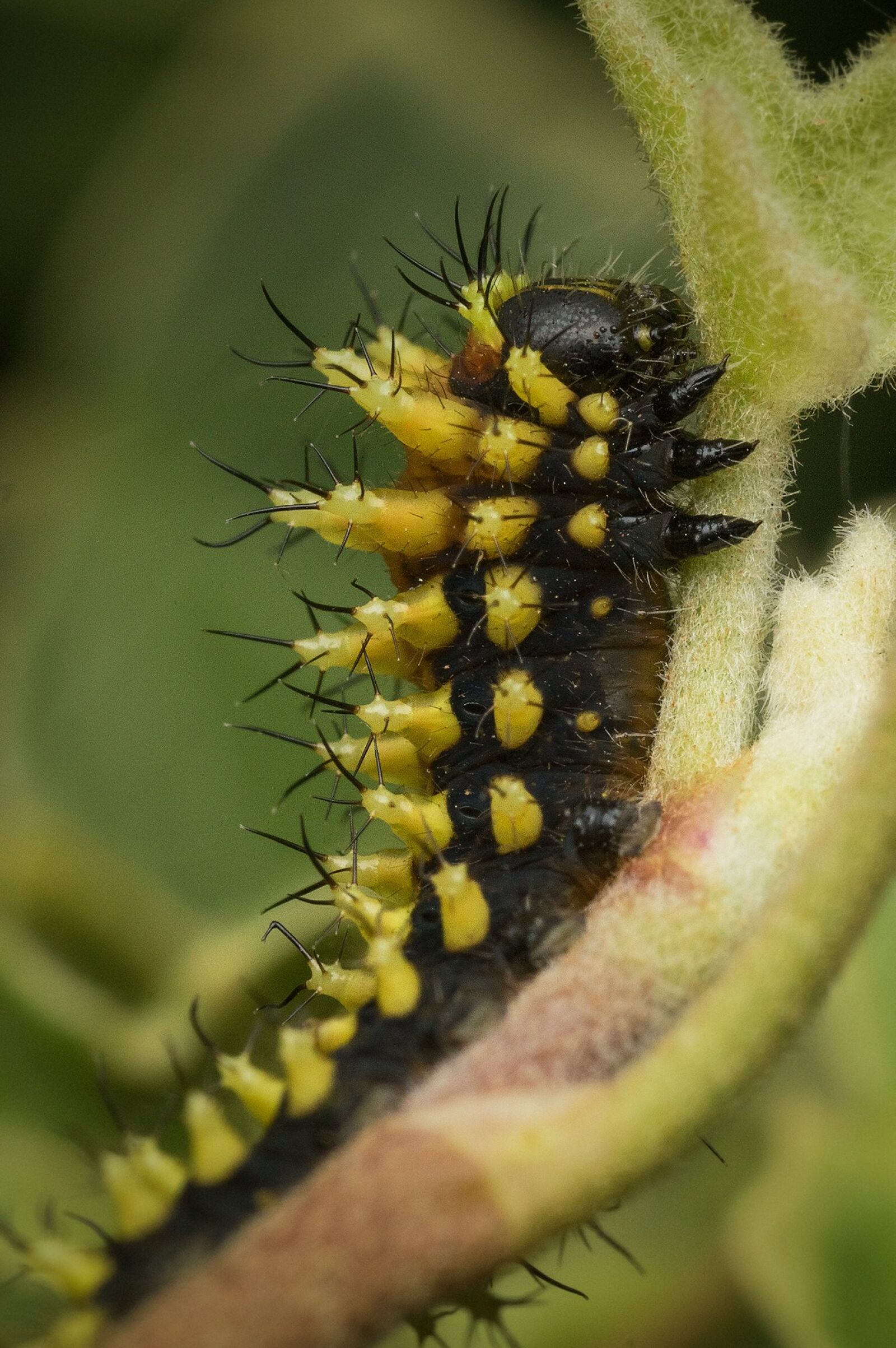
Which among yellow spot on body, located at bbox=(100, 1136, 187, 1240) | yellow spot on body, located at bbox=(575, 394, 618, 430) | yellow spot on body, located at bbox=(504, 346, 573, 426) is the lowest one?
yellow spot on body, located at bbox=(100, 1136, 187, 1240)

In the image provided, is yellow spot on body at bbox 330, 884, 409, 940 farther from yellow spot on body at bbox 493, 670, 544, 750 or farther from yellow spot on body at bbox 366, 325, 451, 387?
yellow spot on body at bbox 366, 325, 451, 387

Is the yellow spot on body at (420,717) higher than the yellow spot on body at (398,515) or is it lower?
lower

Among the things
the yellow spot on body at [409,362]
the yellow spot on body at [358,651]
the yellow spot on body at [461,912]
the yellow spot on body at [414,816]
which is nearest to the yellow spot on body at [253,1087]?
the yellow spot on body at [461,912]

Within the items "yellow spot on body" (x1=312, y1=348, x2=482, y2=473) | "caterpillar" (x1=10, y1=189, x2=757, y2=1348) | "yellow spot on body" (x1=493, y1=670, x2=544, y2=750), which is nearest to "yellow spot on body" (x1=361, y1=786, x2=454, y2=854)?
"caterpillar" (x1=10, y1=189, x2=757, y2=1348)

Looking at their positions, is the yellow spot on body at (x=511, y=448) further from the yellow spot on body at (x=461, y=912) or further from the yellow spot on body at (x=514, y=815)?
the yellow spot on body at (x=461, y=912)

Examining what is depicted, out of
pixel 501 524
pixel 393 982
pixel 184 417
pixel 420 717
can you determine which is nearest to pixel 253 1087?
pixel 393 982
